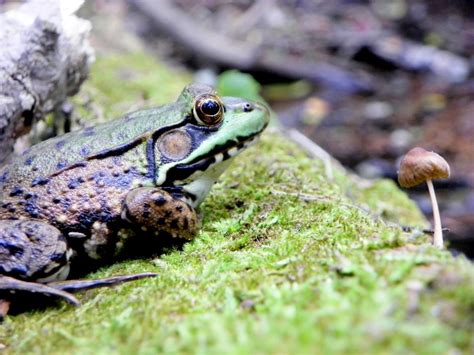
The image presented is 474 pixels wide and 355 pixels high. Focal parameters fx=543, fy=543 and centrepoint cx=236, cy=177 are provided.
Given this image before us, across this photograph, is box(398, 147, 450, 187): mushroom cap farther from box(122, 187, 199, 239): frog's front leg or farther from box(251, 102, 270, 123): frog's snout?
box(122, 187, 199, 239): frog's front leg

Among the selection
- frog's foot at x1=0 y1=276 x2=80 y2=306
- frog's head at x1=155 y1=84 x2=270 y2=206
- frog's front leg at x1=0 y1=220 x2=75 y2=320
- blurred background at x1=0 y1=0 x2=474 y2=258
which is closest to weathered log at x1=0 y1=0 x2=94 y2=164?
frog's front leg at x1=0 y1=220 x2=75 y2=320

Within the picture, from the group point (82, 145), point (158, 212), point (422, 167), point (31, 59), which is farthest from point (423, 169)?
point (31, 59)

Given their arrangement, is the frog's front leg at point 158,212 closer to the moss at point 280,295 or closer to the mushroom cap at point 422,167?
the moss at point 280,295

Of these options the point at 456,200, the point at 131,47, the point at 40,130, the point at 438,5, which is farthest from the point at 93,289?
the point at 438,5

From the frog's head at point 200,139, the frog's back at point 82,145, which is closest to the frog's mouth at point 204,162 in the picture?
the frog's head at point 200,139

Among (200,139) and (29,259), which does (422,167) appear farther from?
(29,259)

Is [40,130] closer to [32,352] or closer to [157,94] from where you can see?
[157,94]

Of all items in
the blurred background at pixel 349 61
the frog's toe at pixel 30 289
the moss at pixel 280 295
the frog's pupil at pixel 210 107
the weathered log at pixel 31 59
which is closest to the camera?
the moss at pixel 280 295

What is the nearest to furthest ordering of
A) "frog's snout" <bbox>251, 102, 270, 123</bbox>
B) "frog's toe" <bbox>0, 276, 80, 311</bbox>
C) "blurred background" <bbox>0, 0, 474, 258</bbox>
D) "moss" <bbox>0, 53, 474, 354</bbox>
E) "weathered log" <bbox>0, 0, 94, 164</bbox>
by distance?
"moss" <bbox>0, 53, 474, 354</bbox>, "frog's toe" <bbox>0, 276, 80, 311</bbox>, "frog's snout" <bbox>251, 102, 270, 123</bbox>, "weathered log" <bbox>0, 0, 94, 164</bbox>, "blurred background" <bbox>0, 0, 474, 258</bbox>
